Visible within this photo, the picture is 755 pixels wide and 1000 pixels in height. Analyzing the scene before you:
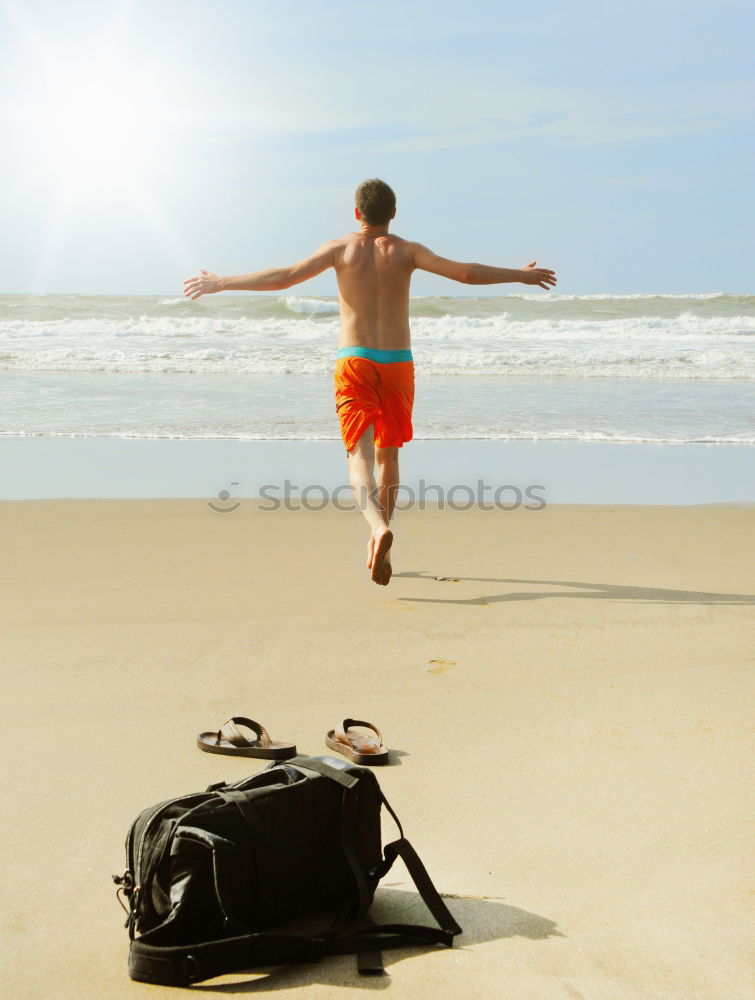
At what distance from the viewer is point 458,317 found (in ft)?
94.8

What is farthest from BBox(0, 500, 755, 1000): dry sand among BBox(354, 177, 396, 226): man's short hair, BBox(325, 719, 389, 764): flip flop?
BBox(354, 177, 396, 226): man's short hair

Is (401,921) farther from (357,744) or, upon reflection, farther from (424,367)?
(424,367)

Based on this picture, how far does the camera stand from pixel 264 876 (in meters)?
2.27

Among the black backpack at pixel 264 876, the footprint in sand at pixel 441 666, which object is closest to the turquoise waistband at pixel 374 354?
the footprint in sand at pixel 441 666

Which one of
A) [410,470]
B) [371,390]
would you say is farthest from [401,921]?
[410,470]

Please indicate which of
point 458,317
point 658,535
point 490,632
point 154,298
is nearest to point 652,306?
point 458,317

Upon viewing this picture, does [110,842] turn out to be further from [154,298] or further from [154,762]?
[154,298]

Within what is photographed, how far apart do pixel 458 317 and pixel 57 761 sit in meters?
26.4

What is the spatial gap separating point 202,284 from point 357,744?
265 centimetres

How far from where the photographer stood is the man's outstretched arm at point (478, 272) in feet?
17.1

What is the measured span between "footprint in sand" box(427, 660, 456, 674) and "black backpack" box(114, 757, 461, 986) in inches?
68.5

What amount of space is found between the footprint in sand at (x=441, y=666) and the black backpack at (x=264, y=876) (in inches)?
68.5

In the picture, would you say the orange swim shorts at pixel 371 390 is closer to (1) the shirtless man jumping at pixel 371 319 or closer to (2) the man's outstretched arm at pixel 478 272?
(1) the shirtless man jumping at pixel 371 319

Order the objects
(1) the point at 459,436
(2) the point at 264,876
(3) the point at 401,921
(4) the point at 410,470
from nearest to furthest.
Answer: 1. (2) the point at 264,876
2. (3) the point at 401,921
3. (4) the point at 410,470
4. (1) the point at 459,436
